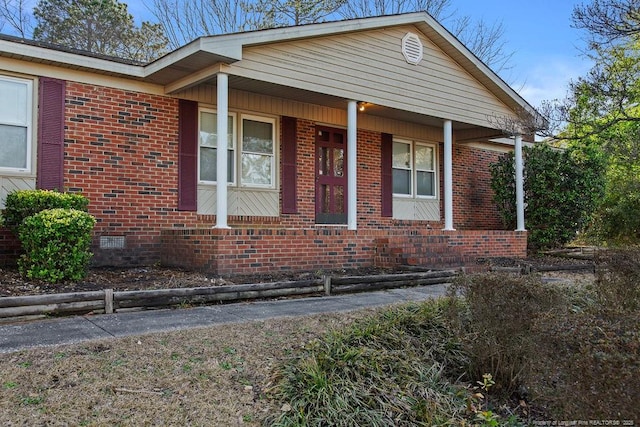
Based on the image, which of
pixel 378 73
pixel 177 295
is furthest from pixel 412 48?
pixel 177 295

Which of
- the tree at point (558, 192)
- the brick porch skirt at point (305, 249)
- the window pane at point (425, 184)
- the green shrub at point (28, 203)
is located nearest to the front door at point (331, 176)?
the brick porch skirt at point (305, 249)

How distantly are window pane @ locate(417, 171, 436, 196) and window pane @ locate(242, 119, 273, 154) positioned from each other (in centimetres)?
449

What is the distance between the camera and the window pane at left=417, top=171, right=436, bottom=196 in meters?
12.8

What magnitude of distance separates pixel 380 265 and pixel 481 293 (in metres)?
5.48

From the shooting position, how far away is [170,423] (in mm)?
2625

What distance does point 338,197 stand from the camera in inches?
441

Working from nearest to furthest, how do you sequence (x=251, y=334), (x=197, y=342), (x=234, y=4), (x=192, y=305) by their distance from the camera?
(x=197, y=342)
(x=251, y=334)
(x=192, y=305)
(x=234, y=4)

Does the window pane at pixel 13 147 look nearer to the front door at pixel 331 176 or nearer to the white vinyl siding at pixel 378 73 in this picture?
the white vinyl siding at pixel 378 73

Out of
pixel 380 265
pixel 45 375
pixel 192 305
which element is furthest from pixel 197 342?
pixel 380 265

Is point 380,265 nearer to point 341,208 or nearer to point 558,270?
point 341,208

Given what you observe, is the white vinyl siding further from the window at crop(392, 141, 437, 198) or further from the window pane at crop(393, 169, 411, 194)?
the window pane at crop(393, 169, 411, 194)

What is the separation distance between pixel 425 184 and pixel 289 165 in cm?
432

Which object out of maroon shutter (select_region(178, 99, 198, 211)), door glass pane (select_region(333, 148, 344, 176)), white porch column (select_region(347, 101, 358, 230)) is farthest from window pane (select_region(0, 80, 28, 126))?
door glass pane (select_region(333, 148, 344, 176))

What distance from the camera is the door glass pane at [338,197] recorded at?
11.1 metres
